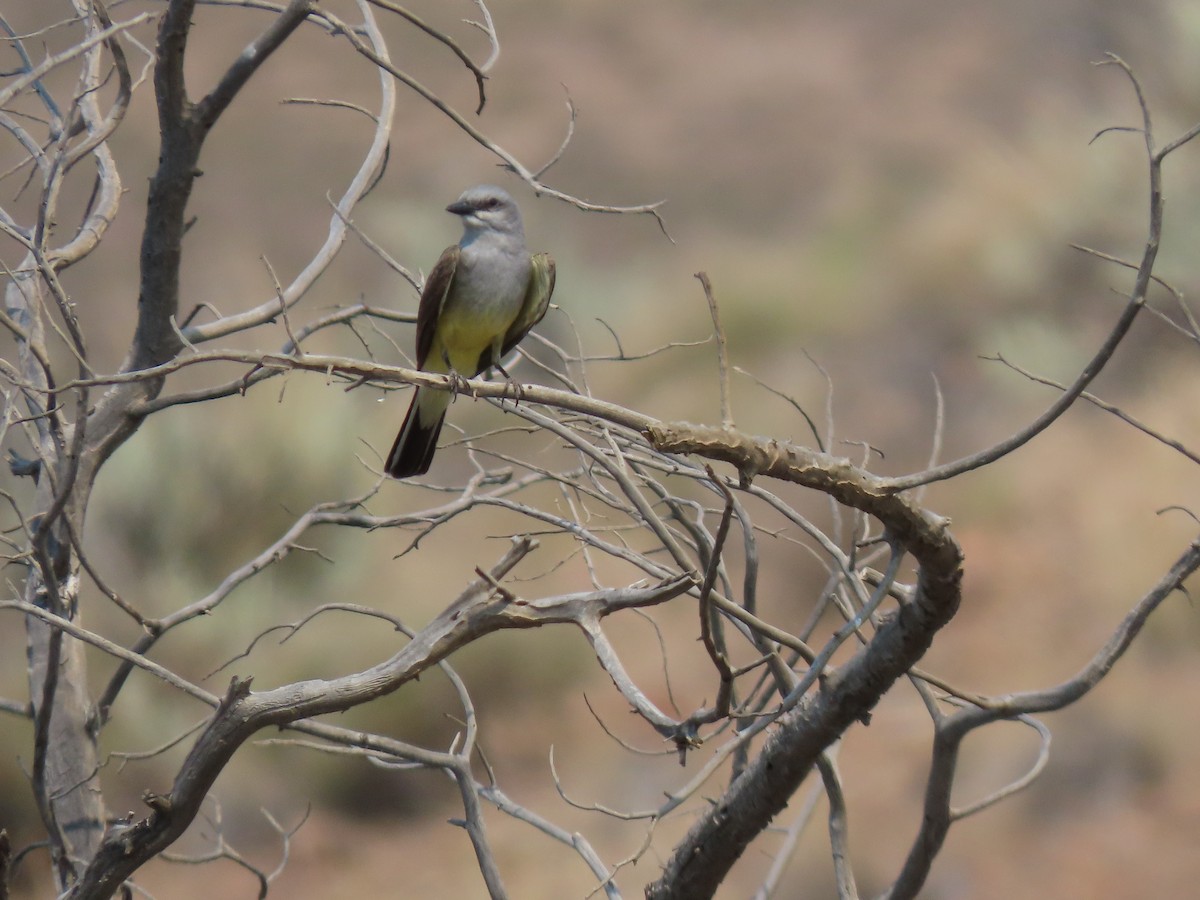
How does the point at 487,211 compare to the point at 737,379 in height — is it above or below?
below

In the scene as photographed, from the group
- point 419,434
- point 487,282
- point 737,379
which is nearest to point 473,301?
point 487,282

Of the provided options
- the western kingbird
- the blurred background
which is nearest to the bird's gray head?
the western kingbird

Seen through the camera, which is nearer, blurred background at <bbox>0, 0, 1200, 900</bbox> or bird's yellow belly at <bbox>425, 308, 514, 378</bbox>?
bird's yellow belly at <bbox>425, 308, 514, 378</bbox>

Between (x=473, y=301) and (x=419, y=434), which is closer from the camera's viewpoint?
(x=473, y=301)

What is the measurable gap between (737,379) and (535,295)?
8.86m

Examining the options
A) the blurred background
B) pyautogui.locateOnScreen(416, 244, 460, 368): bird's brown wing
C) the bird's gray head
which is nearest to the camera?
pyautogui.locateOnScreen(416, 244, 460, 368): bird's brown wing

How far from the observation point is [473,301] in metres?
3.84

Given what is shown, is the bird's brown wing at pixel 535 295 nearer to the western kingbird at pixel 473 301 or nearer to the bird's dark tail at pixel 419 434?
the western kingbird at pixel 473 301

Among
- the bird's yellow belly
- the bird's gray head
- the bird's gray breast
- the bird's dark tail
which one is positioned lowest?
the bird's dark tail

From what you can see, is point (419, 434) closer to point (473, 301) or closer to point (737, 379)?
point (473, 301)

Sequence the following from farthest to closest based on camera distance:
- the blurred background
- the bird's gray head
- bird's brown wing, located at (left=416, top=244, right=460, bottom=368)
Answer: the blurred background, the bird's gray head, bird's brown wing, located at (left=416, top=244, right=460, bottom=368)

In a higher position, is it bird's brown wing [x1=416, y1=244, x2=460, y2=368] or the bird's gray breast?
the bird's gray breast

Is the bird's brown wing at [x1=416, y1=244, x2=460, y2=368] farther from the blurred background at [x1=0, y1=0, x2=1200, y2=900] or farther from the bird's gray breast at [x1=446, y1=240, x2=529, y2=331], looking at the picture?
the blurred background at [x1=0, y1=0, x2=1200, y2=900]

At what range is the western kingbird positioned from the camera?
12.6ft
